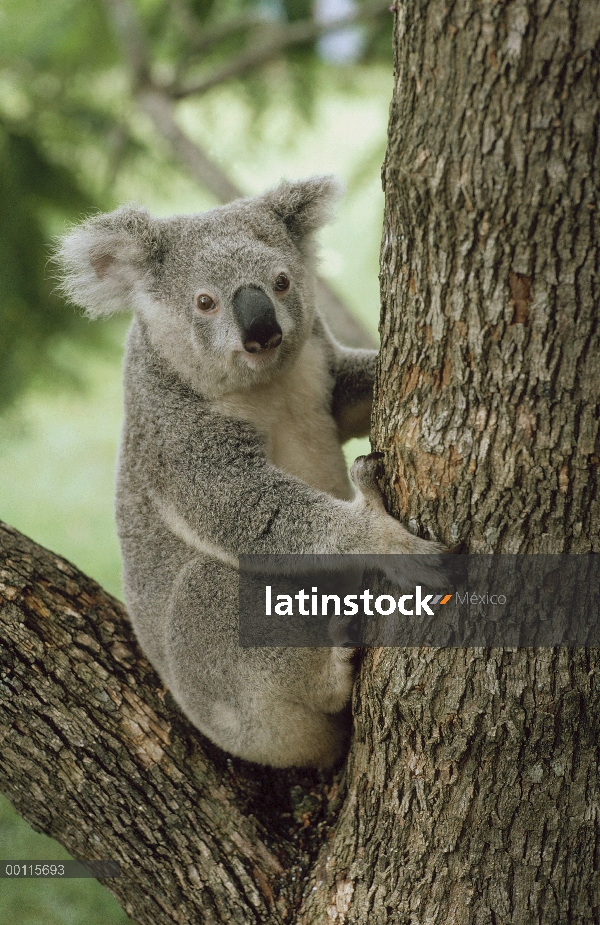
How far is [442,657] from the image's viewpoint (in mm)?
2348

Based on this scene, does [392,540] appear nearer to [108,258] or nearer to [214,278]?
[214,278]

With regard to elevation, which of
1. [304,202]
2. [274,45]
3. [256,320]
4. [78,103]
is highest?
[274,45]

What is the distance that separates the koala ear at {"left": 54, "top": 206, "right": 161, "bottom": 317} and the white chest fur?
2.06 ft

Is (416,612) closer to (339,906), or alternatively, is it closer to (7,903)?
(339,906)

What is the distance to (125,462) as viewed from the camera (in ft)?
11.0

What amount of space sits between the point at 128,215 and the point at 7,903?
3494 millimetres

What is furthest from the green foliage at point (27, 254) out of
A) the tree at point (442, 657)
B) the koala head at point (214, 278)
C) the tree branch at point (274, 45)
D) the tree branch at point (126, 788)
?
the tree branch at point (126, 788)

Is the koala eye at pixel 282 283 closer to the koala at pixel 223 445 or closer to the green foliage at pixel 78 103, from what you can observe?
the koala at pixel 223 445

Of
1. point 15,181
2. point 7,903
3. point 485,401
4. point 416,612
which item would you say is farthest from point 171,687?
point 15,181

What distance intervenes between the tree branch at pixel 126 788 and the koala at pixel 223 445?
0.66 feet

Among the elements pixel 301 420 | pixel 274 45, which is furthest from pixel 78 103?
pixel 301 420

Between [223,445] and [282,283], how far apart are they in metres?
0.64

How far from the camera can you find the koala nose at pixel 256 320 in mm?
2766

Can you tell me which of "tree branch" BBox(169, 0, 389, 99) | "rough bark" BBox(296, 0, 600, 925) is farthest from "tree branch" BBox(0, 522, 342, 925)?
"tree branch" BBox(169, 0, 389, 99)
